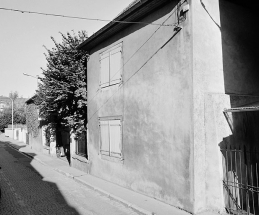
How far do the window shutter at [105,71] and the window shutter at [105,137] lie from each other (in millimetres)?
1725

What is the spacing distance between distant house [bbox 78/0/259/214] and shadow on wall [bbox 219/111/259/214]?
3 cm

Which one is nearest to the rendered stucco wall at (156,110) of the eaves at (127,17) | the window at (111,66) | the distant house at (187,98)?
the distant house at (187,98)

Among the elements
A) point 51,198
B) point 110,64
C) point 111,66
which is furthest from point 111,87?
point 51,198

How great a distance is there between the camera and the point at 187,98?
649 cm

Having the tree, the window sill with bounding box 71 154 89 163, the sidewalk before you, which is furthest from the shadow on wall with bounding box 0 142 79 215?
the tree

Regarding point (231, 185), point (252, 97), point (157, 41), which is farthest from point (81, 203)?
point (252, 97)

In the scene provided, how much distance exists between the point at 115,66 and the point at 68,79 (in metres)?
3.41

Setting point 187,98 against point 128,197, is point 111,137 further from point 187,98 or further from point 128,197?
point 187,98

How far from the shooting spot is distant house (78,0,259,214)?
6395mm

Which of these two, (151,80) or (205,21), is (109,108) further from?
(205,21)

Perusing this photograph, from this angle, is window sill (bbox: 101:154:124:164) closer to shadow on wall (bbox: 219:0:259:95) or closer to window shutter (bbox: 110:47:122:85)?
window shutter (bbox: 110:47:122:85)

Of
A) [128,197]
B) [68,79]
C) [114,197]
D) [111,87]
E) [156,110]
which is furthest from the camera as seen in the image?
[68,79]

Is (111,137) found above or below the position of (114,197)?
above

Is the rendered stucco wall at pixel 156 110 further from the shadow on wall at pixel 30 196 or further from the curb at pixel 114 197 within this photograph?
the shadow on wall at pixel 30 196
